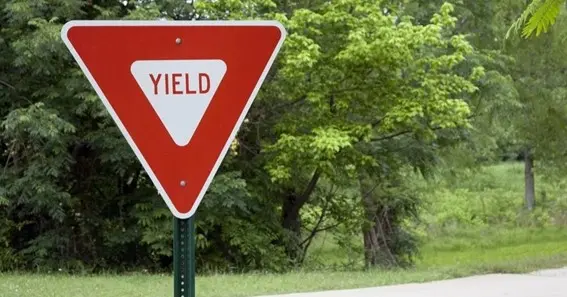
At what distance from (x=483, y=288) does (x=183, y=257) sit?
930 centimetres

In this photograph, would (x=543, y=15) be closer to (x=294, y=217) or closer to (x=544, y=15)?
(x=544, y=15)

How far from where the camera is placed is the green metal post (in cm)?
243

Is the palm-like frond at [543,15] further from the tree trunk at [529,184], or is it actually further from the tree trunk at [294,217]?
the tree trunk at [529,184]

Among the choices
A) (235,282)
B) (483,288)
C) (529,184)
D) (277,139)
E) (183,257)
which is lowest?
(529,184)

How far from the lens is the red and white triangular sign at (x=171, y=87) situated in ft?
8.04

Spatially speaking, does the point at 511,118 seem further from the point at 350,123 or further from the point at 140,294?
the point at 140,294

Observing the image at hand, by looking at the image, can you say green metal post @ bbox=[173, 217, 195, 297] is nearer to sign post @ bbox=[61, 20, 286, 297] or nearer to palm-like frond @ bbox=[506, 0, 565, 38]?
sign post @ bbox=[61, 20, 286, 297]

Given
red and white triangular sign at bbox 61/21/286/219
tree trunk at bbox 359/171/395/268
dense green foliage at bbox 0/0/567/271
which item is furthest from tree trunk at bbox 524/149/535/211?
red and white triangular sign at bbox 61/21/286/219

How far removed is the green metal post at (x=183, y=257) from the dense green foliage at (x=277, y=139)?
12.8 metres

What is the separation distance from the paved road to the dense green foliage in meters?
4.49

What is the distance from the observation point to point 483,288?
1127cm

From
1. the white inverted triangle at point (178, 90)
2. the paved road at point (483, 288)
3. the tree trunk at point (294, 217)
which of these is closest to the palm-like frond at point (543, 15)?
the white inverted triangle at point (178, 90)

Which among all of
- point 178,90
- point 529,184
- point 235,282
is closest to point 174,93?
point 178,90

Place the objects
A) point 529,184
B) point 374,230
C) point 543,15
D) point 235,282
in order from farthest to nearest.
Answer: point 529,184
point 374,230
point 235,282
point 543,15
